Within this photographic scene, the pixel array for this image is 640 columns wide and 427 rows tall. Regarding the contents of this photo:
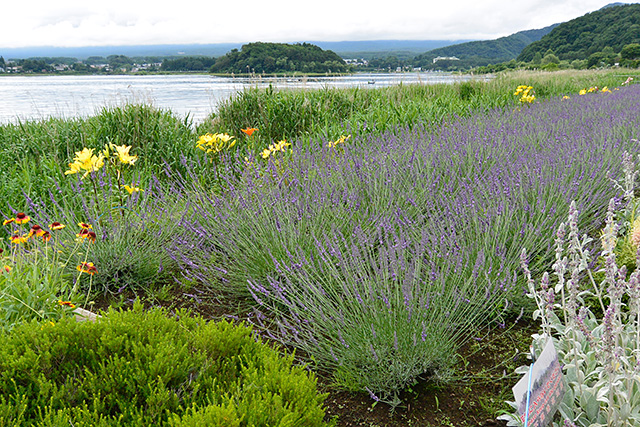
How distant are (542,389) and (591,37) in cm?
5494

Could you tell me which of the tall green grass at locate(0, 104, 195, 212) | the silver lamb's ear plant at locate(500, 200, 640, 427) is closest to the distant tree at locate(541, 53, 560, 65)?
the tall green grass at locate(0, 104, 195, 212)

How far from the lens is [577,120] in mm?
6230

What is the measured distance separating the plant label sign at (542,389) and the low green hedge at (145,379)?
2.01ft

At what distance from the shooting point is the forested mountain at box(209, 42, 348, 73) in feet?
42.2

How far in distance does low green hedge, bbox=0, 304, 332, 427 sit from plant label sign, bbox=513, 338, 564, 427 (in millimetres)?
612

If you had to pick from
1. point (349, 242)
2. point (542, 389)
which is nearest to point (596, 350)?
point (542, 389)

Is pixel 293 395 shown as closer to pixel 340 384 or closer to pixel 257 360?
pixel 257 360

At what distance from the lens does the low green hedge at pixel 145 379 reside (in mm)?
1333

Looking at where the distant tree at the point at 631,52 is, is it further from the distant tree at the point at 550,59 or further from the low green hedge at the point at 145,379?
the low green hedge at the point at 145,379

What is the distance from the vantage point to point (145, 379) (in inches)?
57.9

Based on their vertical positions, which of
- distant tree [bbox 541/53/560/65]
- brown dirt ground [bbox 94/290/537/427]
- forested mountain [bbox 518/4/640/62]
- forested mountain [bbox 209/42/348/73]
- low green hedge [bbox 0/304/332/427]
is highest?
forested mountain [bbox 518/4/640/62]

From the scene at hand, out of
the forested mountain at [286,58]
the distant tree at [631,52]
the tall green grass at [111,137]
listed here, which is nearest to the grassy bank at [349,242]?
the tall green grass at [111,137]

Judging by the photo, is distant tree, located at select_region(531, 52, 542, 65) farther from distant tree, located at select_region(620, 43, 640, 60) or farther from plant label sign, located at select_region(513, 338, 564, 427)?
plant label sign, located at select_region(513, 338, 564, 427)

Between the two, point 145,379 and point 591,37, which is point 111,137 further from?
point 591,37
